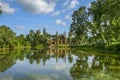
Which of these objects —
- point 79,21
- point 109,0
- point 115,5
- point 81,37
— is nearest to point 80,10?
point 79,21

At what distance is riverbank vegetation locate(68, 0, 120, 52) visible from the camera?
5130cm

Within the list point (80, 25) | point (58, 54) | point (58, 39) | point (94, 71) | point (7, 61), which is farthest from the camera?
point (58, 39)

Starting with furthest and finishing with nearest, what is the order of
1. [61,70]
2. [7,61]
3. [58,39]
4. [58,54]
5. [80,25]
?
1. [58,39]
2. [80,25]
3. [58,54]
4. [7,61]
5. [61,70]

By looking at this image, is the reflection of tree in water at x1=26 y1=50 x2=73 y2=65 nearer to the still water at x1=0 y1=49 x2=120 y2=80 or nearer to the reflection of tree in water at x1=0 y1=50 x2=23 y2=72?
the still water at x1=0 y1=49 x2=120 y2=80

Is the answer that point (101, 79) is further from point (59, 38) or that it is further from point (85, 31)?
point (59, 38)

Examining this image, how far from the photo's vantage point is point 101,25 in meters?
66.5

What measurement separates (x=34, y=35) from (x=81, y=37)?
3454cm

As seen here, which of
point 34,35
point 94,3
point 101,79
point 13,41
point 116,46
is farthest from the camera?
point 34,35

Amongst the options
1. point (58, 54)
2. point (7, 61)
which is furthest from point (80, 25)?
point (7, 61)

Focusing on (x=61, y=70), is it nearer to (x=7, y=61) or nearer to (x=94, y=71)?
(x=94, y=71)

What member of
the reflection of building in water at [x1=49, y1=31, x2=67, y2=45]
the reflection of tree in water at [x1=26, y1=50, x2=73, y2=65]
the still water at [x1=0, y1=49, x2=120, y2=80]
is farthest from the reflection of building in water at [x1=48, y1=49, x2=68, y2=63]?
the reflection of building in water at [x1=49, y1=31, x2=67, y2=45]

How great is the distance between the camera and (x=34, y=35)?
422 feet

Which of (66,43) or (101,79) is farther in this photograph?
(66,43)

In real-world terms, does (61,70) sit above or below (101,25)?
below
